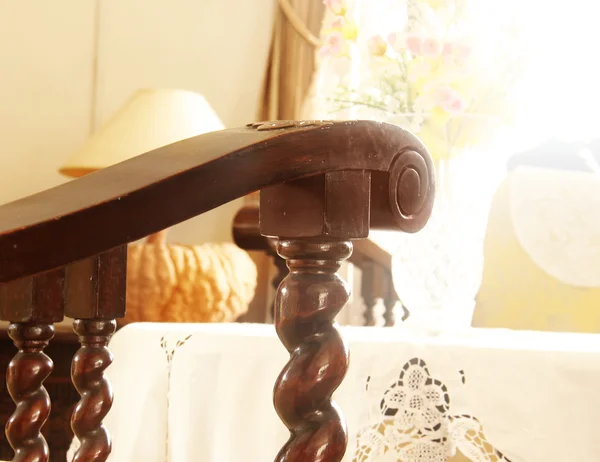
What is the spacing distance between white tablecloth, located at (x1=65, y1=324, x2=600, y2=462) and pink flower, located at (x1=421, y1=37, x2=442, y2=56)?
46cm

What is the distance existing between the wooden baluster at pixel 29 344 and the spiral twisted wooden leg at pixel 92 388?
0.14 feet

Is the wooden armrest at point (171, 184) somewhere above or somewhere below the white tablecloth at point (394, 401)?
above

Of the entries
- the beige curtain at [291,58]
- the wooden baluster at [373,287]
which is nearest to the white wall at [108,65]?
the beige curtain at [291,58]

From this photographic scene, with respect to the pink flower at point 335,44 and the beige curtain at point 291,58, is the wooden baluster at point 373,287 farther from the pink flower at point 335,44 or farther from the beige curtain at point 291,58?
the pink flower at point 335,44

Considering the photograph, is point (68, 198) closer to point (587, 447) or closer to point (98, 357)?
point (98, 357)

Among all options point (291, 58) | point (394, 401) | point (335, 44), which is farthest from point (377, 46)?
point (291, 58)

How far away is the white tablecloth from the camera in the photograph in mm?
821

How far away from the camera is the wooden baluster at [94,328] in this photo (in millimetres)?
718

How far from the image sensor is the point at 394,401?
894mm

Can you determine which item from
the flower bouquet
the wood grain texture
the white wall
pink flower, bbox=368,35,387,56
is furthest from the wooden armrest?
the white wall

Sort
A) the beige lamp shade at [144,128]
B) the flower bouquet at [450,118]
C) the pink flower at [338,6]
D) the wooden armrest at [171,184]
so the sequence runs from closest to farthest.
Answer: the wooden armrest at [171,184]
the flower bouquet at [450,118]
the pink flower at [338,6]
the beige lamp shade at [144,128]

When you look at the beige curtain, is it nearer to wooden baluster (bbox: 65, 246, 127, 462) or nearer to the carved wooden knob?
wooden baluster (bbox: 65, 246, 127, 462)

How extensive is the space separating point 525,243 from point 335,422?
1765 mm

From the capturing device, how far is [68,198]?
19.3 inches
